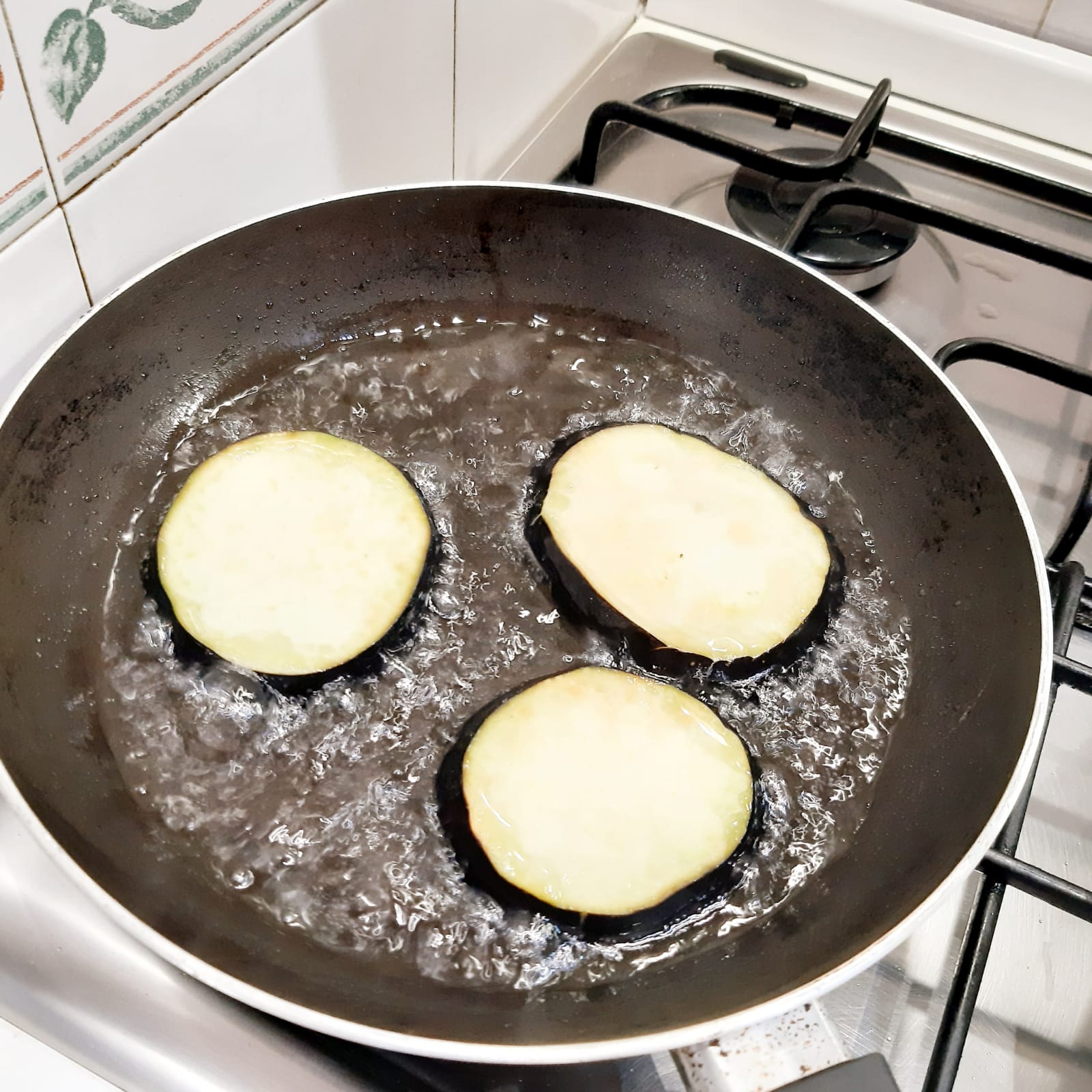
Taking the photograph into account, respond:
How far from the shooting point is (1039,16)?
1034 mm

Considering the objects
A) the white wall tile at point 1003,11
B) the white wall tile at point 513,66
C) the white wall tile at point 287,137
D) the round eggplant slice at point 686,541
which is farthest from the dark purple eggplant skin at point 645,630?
the white wall tile at point 1003,11

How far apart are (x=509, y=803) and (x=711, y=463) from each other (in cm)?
29

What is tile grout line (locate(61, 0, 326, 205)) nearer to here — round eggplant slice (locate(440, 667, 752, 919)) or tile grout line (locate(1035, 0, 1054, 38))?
round eggplant slice (locate(440, 667, 752, 919))

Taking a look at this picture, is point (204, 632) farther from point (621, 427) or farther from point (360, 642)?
point (621, 427)

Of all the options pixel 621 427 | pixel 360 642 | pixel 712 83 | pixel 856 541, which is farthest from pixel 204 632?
pixel 712 83

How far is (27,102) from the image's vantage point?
0.53m

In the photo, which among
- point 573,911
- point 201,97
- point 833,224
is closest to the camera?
point 573,911

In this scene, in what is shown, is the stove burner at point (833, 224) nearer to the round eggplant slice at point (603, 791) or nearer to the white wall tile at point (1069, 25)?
the white wall tile at point (1069, 25)

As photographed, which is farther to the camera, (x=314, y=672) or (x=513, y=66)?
(x=513, y=66)

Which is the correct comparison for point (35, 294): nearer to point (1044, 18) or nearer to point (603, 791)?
point (603, 791)

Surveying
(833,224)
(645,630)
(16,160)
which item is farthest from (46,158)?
(833,224)

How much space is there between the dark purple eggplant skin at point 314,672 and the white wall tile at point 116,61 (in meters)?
0.24

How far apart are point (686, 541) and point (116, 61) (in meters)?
0.45

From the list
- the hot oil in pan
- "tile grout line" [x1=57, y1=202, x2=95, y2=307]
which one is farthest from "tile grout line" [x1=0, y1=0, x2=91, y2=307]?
the hot oil in pan
